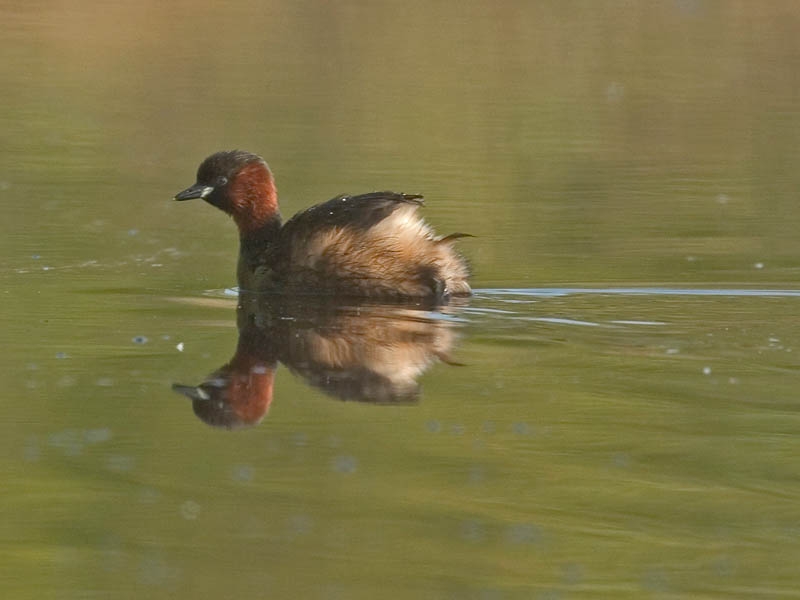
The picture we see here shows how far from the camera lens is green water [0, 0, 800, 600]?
5.03 m

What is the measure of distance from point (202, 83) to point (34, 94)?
1883 millimetres

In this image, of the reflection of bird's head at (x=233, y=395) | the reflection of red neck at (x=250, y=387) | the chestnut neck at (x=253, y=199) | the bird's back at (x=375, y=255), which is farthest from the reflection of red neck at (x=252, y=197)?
the reflection of bird's head at (x=233, y=395)

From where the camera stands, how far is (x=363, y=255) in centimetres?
902

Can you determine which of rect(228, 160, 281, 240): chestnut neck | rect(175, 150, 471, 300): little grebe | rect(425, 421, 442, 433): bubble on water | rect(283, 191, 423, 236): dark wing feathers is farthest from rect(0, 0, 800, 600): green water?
rect(283, 191, 423, 236): dark wing feathers

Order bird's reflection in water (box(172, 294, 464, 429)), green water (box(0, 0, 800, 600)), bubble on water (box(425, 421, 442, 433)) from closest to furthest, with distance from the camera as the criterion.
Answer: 1. green water (box(0, 0, 800, 600))
2. bubble on water (box(425, 421, 442, 433))
3. bird's reflection in water (box(172, 294, 464, 429))

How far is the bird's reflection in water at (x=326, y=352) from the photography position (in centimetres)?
687

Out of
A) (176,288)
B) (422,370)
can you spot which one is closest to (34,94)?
(176,288)

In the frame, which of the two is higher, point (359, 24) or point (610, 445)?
point (359, 24)

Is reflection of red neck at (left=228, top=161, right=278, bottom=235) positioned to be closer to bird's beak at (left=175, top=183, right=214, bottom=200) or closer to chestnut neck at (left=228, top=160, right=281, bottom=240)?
chestnut neck at (left=228, top=160, right=281, bottom=240)

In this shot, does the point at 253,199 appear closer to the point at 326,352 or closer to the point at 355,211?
the point at 355,211

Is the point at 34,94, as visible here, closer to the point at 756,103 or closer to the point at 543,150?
the point at 543,150

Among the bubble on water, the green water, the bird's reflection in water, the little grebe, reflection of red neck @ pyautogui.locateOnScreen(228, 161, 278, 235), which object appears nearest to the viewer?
the green water

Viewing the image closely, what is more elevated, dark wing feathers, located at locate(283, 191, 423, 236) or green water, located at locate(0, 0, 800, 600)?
dark wing feathers, located at locate(283, 191, 423, 236)

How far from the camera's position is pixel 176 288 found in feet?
31.1
